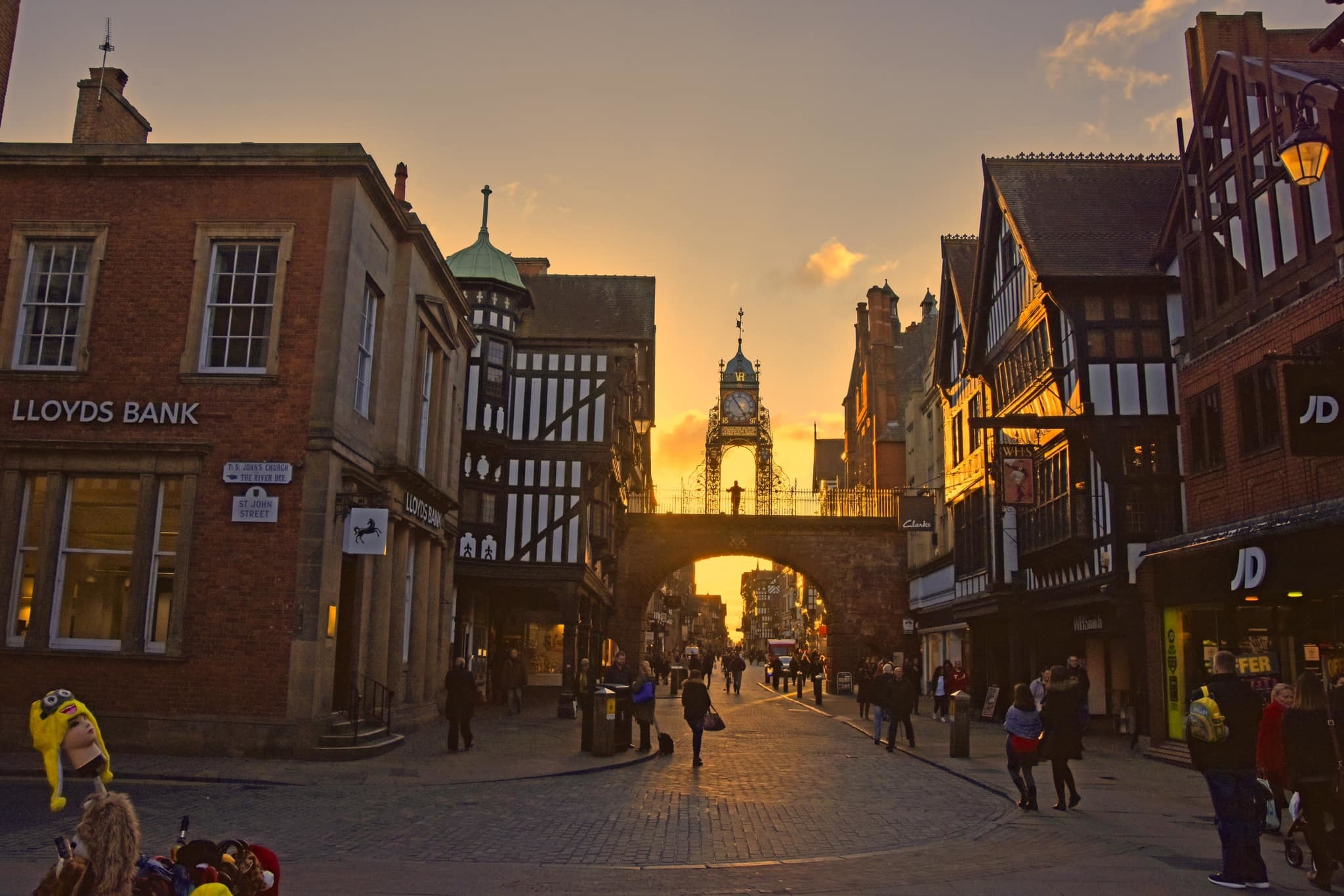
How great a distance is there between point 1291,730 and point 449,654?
20.5 meters

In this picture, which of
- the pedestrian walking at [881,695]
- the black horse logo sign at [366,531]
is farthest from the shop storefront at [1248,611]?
the black horse logo sign at [366,531]

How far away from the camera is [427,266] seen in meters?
20.8

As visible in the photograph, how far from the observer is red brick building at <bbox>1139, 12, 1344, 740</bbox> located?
576 inches

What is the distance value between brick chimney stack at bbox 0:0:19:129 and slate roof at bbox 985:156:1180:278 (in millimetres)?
20272

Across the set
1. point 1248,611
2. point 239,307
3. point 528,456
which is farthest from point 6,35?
point 1248,611

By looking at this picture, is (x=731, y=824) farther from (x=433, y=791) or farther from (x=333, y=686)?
(x=333, y=686)

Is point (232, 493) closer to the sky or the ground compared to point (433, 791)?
closer to the sky

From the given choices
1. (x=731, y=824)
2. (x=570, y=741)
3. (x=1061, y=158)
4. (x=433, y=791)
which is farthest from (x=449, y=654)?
(x=1061, y=158)

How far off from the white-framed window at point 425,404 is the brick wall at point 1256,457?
46.6ft

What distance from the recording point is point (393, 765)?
14.7 metres

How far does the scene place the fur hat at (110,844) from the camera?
11.6ft

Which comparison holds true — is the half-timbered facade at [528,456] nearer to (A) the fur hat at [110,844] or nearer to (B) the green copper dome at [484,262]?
(B) the green copper dome at [484,262]

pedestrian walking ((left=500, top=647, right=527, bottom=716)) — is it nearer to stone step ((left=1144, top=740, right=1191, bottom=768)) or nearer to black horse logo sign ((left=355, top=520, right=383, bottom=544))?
black horse logo sign ((left=355, top=520, right=383, bottom=544))

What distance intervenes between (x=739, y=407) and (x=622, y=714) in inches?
1542
